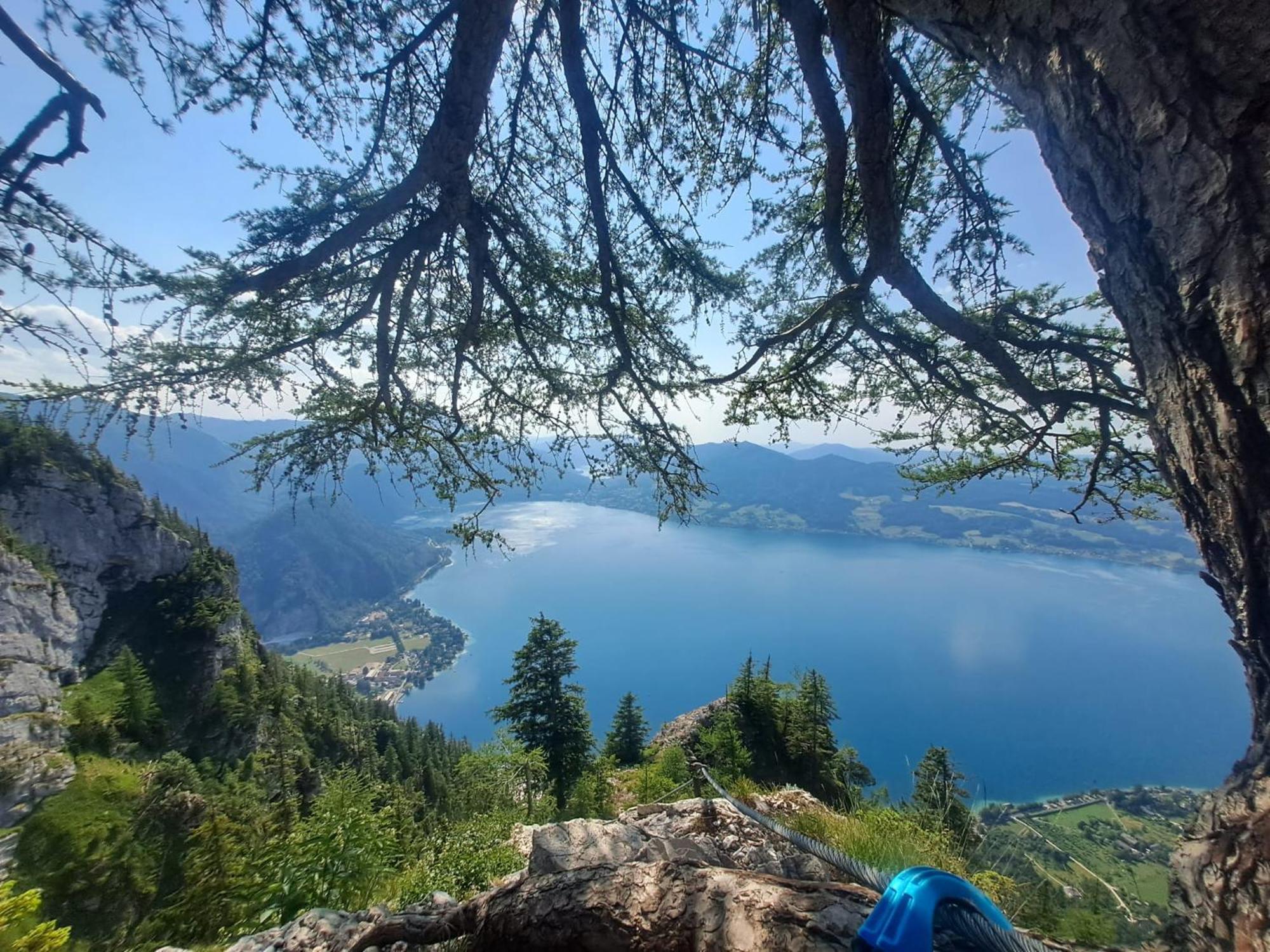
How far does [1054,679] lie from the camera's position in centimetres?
4344

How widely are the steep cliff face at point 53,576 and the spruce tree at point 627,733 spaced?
26.3 metres

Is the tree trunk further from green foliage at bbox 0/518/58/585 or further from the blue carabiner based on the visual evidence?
green foliage at bbox 0/518/58/585

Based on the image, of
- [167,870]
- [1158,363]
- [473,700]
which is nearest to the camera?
[1158,363]

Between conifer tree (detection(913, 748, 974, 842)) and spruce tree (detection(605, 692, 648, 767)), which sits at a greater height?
conifer tree (detection(913, 748, 974, 842))

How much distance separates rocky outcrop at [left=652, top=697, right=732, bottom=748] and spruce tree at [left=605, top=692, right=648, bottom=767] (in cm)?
83

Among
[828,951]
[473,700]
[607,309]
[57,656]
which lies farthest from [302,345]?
[473,700]

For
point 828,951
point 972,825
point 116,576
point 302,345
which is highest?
point 302,345

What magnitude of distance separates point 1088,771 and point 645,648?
1362 inches

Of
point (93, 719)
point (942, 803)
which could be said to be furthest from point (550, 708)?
point (93, 719)

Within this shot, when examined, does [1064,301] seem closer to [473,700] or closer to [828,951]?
[828,951]

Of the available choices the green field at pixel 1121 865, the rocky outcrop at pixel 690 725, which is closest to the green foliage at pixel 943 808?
the green field at pixel 1121 865

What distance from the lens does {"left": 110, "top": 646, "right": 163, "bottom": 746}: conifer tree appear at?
30609 millimetres

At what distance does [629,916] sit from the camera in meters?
1.38

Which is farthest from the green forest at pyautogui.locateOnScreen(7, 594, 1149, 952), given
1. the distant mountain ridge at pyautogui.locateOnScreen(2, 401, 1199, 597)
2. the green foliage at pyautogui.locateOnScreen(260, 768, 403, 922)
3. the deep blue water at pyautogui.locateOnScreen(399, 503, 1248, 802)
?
the distant mountain ridge at pyautogui.locateOnScreen(2, 401, 1199, 597)
